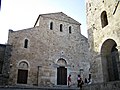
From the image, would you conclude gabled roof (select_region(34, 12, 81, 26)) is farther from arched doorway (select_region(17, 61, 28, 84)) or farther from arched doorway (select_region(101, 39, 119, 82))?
arched doorway (select_region(101, 39, 119, 82))

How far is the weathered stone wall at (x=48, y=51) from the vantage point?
1842 centimetres

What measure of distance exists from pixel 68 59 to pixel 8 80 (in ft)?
25.0

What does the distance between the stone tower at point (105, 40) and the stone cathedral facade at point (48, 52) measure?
9054 millimetres

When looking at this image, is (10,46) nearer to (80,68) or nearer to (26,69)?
(26,69)

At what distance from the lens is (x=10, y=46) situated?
17.8 m

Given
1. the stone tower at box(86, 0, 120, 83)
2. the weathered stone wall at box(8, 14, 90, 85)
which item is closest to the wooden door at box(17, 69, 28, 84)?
the weathered stone wall at box(8, 14, 90, 85)

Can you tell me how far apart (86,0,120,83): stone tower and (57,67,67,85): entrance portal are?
9.30m

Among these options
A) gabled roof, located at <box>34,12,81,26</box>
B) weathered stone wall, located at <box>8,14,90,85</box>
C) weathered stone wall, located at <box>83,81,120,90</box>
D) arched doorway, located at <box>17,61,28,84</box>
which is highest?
gabled roof, located at <box>34,12,81,26</box>

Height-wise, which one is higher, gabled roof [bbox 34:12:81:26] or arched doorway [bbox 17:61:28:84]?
gabled roof [bbox 34:12:81:26]

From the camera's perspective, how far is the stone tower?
941 centimetres

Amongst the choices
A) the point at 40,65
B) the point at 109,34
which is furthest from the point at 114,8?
the point at 40,65

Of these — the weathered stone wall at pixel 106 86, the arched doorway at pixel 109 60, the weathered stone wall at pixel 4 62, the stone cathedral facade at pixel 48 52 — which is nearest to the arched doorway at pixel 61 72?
the stone cathedral facade at pixel 48 52

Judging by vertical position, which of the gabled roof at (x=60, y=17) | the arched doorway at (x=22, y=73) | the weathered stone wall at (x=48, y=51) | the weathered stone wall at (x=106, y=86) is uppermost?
the gabled roof at (x=60, y=17)

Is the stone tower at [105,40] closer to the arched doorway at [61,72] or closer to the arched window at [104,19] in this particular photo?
the arched window at [104,19]
